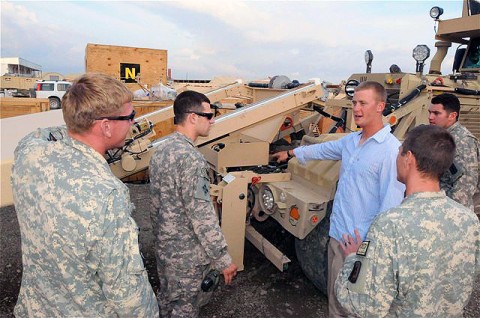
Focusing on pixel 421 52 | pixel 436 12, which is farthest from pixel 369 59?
pixel 436 12

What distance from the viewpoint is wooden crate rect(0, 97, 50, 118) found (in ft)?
20.7

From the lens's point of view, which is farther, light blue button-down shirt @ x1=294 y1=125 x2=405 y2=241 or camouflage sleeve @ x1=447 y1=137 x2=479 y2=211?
camouflage sleeve @ x1=447 y1=137 x2=479 y2=211

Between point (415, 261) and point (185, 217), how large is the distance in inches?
52.8

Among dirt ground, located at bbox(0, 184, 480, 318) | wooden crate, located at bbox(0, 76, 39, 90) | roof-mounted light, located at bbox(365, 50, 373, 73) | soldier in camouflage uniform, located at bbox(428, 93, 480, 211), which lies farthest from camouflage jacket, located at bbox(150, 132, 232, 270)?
wooden crate, located at bbox(0, 76, 39, 90)

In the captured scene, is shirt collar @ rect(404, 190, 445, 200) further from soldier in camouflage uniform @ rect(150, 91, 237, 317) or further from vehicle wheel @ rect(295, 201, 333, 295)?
vehicle wheel @ rect(295, 201, 333, 295)

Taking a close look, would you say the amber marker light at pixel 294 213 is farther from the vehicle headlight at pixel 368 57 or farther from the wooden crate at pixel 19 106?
the wooden crate at pixel 19 106

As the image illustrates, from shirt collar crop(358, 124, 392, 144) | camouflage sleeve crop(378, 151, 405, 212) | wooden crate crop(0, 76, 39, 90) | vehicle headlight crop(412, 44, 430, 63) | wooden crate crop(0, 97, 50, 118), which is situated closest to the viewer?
camouflage sleeve crop(378, 151, 405, 212)

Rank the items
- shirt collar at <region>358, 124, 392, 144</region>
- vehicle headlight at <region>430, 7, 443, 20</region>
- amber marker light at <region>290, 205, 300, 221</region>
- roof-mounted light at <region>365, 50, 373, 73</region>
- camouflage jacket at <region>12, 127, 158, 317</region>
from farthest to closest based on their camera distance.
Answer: vehicle headlight at <region>430, 7, 443, 20</region> < roof-mounted light at <region>365, 50, 373, 73</region> < amber marker light at <region>290, 205, 300, 221</region> < shirt collar at <region>358, 124, 392, 144</region> < camouflage jacket at <region>12, 127, 158, 317</region>

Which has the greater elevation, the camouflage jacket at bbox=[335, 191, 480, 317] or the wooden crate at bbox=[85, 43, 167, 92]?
the wooden crate at bbox=[85, 43, 167, 92]

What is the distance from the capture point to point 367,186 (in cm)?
223

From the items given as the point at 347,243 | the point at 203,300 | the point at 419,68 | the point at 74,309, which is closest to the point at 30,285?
the point at 74,309

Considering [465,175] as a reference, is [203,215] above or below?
below

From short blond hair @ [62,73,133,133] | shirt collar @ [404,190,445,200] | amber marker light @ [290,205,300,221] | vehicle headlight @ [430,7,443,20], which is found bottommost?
amber marker light @ [290,205,300,221]

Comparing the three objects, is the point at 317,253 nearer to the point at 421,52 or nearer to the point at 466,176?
the point at 466,176
